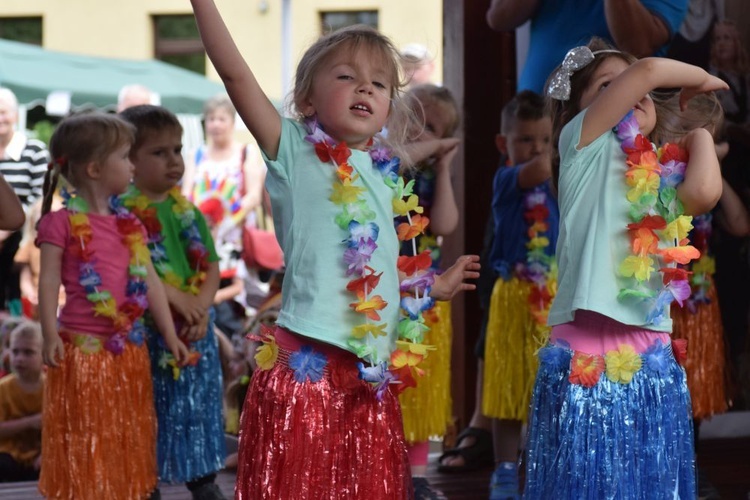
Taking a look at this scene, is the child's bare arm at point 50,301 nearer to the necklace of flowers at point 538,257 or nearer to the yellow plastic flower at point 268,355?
the yellow plastic flower at point 268,355

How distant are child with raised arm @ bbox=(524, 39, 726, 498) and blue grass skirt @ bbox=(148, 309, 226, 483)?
5.45 ft

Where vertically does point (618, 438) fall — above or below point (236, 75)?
below

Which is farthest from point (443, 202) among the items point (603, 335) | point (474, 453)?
point (603, 335)

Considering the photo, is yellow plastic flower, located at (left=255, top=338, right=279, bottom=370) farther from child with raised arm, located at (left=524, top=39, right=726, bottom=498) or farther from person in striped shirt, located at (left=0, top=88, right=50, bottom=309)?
person in striped shirt, located at (left=0, top=88, right=50, bottom=309)

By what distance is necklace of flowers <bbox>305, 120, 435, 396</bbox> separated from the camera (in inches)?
108

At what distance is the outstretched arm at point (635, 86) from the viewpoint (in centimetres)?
272

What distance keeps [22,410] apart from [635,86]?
355cm

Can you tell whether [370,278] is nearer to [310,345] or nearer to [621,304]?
[310,345]

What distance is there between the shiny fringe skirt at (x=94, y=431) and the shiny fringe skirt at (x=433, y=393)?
0.92 meters

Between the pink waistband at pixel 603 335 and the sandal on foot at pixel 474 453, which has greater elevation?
the pink waistband at pixel 603 335

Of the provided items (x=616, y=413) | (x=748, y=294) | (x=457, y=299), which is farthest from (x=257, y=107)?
(x=748, y=294)

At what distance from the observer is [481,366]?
489 centimetres

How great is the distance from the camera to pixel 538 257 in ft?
14.4

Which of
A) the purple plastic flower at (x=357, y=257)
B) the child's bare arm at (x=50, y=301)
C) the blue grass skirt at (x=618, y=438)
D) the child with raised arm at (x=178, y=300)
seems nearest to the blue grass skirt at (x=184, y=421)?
the child with raised arm at (x=178, y=300)
